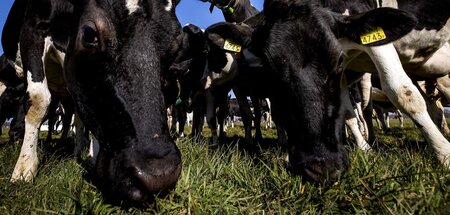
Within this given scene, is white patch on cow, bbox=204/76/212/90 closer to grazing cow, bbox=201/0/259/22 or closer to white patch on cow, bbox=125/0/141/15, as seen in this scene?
grazing cow, bbox=201/0/259/22

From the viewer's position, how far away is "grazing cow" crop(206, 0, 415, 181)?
279 centimetres

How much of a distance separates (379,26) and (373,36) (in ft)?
0.32

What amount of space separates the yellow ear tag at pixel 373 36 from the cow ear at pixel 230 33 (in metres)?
1.34

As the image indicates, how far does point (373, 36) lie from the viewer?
3285 mm

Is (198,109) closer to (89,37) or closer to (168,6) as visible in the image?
(168,6)

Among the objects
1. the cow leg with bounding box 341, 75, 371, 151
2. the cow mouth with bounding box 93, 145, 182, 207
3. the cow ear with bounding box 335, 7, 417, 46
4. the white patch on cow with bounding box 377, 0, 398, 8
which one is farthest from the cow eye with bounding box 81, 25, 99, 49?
the cow leg with bounding box 341, 75, 371, 151

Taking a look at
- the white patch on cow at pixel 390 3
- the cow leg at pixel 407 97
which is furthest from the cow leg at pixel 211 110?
the cow leg at pixel 407 97

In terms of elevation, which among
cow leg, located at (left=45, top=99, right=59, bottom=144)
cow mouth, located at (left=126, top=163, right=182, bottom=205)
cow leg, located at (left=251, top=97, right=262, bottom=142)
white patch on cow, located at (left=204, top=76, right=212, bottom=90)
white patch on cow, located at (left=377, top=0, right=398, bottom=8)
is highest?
white patch on cow, located at (left=377, top=0, right=398, bottom=8)

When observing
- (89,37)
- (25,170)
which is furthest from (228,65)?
(89,37)

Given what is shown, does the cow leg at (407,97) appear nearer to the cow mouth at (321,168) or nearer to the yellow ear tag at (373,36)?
the yellow ear tag at (373,36)

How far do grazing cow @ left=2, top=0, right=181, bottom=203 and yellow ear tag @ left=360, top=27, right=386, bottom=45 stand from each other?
172 centimetres

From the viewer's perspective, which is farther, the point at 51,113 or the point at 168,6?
the point at 51,113

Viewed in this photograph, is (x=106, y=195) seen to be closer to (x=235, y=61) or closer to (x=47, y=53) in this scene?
(x=47, y=53)

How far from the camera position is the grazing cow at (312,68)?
9.15 feet
